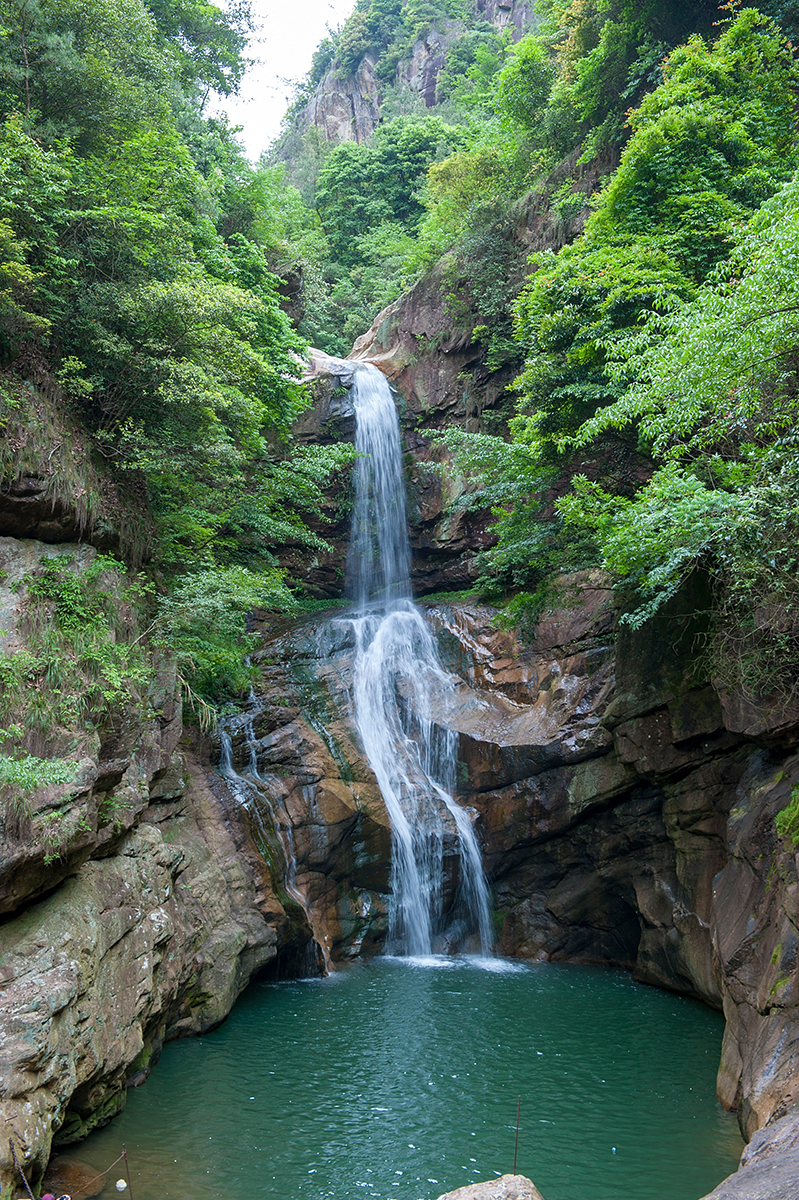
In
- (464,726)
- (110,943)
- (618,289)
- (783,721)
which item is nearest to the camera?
(110,943)

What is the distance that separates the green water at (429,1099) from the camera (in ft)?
19.9

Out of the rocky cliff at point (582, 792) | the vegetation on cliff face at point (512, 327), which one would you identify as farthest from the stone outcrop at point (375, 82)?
the rocky cliff at point (582, 792)

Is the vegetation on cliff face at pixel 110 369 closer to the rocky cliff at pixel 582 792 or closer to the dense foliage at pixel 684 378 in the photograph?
the rocky cliff at pixel 582 792

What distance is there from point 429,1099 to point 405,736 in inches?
296

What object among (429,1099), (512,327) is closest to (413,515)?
(512,327)

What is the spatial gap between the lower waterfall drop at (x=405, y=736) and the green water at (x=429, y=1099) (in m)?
2.17

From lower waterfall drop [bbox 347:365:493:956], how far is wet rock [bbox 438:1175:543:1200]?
875cm

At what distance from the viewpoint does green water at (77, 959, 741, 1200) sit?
6.08 m

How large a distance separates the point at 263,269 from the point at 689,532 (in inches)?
572

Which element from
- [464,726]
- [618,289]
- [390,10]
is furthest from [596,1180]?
[390,10]

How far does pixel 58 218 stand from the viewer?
960 cm

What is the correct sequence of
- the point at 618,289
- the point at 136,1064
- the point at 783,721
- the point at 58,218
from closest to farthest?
the point at 136,1064, the point at 783,721, the point at 58,218, the point at 618,289

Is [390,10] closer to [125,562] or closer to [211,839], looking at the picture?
[125,562]

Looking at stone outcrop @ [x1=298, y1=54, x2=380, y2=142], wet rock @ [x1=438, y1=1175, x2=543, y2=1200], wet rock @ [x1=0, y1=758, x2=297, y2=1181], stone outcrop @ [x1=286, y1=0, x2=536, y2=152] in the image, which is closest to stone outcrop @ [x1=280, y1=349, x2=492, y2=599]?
wet rock @ [x1=0, y1=758, x2=297, y2=1181]
